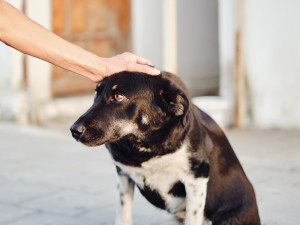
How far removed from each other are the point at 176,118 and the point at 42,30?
793 mm

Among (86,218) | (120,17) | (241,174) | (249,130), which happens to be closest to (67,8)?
(120,17)

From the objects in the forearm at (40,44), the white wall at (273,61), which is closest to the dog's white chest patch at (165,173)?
the forearm at (40,44)

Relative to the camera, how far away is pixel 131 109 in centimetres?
297

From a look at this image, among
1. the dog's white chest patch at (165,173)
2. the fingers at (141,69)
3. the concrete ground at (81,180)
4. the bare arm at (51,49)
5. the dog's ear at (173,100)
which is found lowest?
the concrete ground at (81,180)

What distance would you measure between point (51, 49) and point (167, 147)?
2.47 feet

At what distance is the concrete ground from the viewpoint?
3.91 meters

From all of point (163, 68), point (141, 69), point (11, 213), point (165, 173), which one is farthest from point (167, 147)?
point (163, 68)

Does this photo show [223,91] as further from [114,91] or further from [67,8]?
[114,91]

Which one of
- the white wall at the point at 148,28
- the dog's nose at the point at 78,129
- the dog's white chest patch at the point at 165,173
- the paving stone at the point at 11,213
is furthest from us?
the white wall at the point at 148,28

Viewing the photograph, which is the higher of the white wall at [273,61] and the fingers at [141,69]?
the fingers at [141,69]

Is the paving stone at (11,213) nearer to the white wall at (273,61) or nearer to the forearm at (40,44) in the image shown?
the forearm at (40,44)

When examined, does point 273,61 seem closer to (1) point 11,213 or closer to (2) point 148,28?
(2) point 148,28

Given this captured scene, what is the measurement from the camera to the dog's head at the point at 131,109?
2906 mm

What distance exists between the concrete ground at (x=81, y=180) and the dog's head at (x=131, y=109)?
99 centimetres
